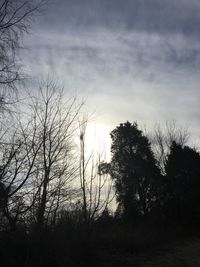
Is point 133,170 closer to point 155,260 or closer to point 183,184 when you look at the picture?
point 183,184

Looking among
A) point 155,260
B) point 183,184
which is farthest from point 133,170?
point 155,260

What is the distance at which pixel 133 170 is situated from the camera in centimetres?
3291

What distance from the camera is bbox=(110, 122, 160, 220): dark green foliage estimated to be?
31.1 meters

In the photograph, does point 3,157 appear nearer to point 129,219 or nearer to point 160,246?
point 160,246

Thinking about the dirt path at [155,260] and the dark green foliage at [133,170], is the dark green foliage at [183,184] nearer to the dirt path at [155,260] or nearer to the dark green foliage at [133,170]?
the dark green foliage at [133,170]

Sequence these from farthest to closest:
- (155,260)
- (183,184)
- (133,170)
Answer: (133,170) → (183,184) → (155,260)

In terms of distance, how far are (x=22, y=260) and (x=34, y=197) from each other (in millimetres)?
2656

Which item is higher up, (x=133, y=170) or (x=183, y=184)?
(x=133, y=170)

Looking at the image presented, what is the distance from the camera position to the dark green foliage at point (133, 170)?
3106cm

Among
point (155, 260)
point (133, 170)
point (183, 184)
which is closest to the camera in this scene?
point (155, 260)

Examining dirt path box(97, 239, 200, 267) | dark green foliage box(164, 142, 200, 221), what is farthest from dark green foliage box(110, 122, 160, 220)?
dirt path box(97, 239, 200, 267)

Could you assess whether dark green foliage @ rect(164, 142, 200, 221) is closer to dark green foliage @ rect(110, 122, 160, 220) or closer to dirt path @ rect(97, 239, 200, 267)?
dark green foliage @ rect(110, 122, 160, 220)

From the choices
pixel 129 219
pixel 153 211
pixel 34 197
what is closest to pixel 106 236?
pixel 34 197

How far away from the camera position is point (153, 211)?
3030 cm
